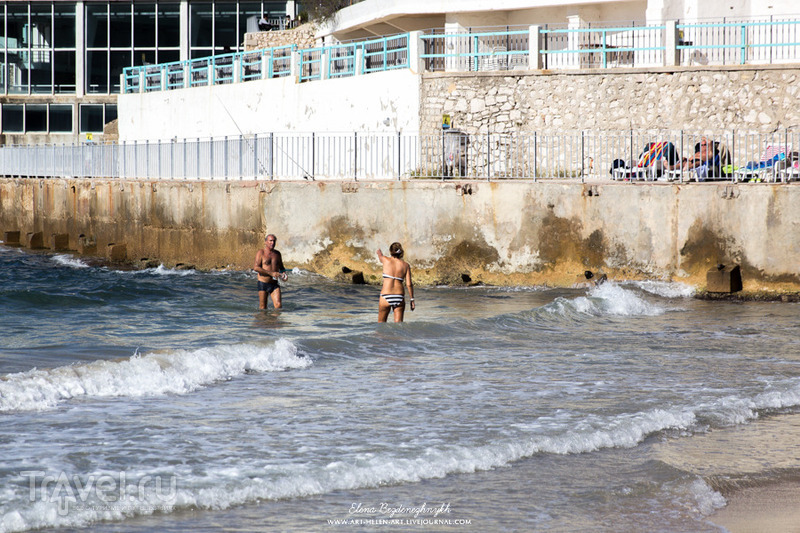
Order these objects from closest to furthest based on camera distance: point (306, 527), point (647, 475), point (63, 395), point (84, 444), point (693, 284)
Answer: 1. point (306, 527)
2. point (647, 475)
3. point (84, 444)
4. point (63, 395)
5. point (693, 284)

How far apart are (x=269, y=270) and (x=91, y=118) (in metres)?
32.8

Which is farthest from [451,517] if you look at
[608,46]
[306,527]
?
[608,46]

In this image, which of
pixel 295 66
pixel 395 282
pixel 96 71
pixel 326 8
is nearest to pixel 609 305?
pixel 395 282

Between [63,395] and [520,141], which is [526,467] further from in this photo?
[520,141]

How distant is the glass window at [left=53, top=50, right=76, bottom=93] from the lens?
44.7 metres

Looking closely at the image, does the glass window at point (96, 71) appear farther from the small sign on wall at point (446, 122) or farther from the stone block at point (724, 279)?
the stone block at point (724, 279)

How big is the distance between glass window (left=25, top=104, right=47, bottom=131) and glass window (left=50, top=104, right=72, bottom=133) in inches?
13.6

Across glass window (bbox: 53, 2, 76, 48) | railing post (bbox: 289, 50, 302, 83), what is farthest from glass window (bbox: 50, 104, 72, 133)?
railing post (bbox: 289, 50, 302, 83)

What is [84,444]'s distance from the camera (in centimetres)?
761

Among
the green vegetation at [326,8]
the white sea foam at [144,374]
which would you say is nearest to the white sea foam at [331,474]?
the white sea foam at [144,374]

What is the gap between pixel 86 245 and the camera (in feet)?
86.2

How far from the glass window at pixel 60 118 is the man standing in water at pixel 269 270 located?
32.5 metres

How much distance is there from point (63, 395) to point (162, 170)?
16310 mm

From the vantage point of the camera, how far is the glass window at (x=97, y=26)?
44062mm
